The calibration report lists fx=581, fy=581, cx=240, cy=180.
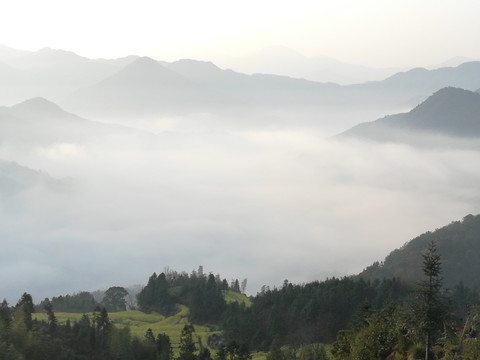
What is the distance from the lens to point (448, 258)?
173750 mm

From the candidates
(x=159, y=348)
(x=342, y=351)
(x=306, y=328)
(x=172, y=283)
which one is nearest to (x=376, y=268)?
(x=172, y=283)

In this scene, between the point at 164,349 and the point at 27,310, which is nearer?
the point at 164,349

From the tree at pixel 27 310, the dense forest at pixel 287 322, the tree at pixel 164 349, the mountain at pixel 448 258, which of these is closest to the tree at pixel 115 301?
the dense forest at pixel 287 322

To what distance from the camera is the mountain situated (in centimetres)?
16500

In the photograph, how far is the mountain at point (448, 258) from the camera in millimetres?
165000

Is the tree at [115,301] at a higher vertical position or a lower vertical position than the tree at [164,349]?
higher

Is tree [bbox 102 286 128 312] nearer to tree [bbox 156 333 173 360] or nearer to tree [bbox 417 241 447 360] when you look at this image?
tree [bbox 156 333 173 360]

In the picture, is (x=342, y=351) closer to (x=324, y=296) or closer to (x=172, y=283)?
(x=324, y=296)

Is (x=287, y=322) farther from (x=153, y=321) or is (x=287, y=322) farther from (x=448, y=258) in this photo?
(x=448, y=258)

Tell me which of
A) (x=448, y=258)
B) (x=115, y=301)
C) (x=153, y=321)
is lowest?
(x=153, y=321)

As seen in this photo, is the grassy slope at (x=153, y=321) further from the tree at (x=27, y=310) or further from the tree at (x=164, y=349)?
the tree at (x=27, y=310)

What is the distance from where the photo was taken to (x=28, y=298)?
79.5 meters

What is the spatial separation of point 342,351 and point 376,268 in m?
149

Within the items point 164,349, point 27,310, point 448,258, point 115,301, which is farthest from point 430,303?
point 448,258
